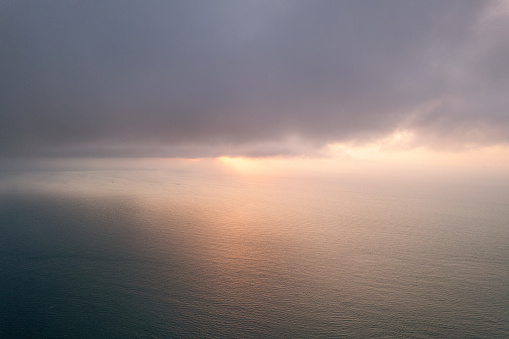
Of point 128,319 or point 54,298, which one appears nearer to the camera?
point 128,319

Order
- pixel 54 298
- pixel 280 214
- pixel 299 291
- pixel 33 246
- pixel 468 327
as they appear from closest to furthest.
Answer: pixel 468 327 < pixel 54 298 < pixel 299 291 < pixel 33 246 < pixel 280 214

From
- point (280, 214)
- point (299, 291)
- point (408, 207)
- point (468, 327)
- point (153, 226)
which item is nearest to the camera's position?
point (468, 327)

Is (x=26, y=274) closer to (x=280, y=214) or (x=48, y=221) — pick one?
(x=48, y=221)

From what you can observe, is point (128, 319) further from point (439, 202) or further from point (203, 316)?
point (439, 202)

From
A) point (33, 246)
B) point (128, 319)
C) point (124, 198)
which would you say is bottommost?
point (128, 319)

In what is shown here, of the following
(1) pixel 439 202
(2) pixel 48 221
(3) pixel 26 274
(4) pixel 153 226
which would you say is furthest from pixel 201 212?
(1) pixel 439 202

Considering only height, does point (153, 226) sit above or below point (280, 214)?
below
